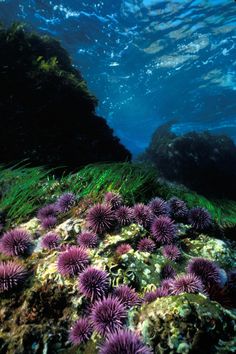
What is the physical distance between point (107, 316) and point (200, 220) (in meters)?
2.64

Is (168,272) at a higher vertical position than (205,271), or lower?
lower

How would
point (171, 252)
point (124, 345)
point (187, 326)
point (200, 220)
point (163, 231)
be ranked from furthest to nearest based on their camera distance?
point (200, 220), point (163, 231), point (171, 252), point (187, 326), point (124, 345)

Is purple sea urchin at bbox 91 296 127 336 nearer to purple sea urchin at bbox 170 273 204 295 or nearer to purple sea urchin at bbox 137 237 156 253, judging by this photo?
purple sea urchin at bbox 170 273 204 295

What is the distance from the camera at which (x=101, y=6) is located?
17.7m

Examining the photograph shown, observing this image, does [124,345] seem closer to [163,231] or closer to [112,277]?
[112,277]

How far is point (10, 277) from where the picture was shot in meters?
3.13

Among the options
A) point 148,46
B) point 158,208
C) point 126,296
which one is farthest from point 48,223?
point 148,46

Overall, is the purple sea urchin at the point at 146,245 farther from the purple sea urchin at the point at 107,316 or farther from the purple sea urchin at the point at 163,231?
the purple sea urchin at the point at 107,316

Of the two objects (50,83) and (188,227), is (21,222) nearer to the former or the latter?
(188,227)

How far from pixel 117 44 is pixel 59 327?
22.8m

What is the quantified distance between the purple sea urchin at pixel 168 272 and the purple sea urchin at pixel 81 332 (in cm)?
126

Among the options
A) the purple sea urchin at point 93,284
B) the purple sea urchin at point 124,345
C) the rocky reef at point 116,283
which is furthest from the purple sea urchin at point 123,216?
the purple sea urchin at point 124,345

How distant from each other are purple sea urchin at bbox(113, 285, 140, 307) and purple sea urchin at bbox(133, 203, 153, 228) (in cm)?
137

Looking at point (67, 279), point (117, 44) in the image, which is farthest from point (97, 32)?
point (67, 279)
